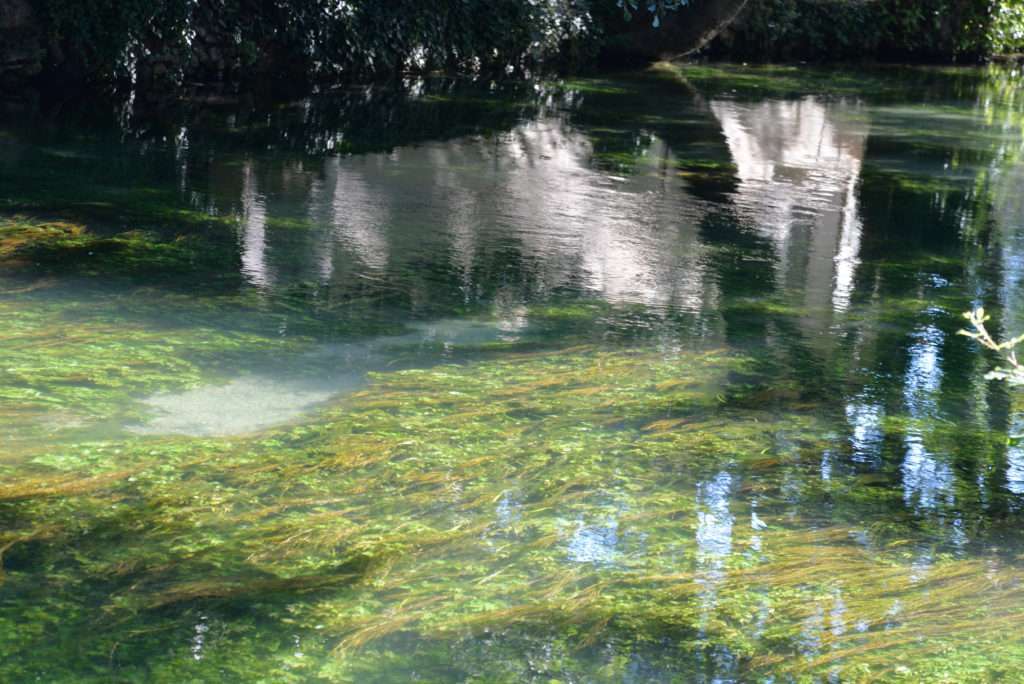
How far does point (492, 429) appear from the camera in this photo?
151 inches

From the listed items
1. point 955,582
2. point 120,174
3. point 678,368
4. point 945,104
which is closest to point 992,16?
point 945,104

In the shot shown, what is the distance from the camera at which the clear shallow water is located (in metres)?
2.73

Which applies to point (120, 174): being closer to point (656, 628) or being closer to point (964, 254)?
point (964, 254)

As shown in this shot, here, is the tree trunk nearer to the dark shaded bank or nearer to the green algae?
the dark shaded bank

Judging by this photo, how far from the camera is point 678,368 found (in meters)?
4.47

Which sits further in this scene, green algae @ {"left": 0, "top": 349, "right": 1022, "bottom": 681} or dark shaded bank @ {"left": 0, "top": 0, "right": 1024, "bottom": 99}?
dark shaded bank @ {"left": 0, "top": 0, "right": 1024, "bottom": 99}

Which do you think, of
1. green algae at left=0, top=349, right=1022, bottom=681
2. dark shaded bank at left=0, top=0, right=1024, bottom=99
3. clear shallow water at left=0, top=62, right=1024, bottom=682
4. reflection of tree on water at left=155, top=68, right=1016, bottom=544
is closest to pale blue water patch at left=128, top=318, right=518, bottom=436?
clear shallow water at left=0, top=62, right=1024, bottom=682

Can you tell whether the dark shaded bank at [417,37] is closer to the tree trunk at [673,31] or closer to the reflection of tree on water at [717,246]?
the tree trunk at [673,31]

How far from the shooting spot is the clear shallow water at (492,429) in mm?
2734

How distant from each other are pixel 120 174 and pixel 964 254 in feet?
15.3

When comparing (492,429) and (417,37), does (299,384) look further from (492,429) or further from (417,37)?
(417,37)

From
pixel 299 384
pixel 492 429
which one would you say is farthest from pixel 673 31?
pixel 492 429

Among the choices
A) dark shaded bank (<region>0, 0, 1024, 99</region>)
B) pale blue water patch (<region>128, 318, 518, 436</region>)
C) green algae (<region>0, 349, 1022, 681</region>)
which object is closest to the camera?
green algae (<region>0, 349, 1022, 681</region>)

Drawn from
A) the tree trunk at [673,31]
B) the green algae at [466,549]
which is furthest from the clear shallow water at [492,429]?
the tree trunk at [673,31]
